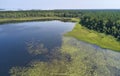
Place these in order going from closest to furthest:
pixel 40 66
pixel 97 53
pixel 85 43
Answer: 1. pixel 40 66
2. pixel 97 53
3. pixel 85 43

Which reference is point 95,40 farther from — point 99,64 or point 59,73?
point 59,73

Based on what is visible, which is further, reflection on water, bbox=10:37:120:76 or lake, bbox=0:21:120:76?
lake, bbox=0:21:120:76

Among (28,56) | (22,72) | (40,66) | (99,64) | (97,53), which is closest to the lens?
(22,72)

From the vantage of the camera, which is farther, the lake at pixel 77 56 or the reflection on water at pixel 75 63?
the lake at pixel 77 56

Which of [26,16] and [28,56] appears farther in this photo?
[26,16]

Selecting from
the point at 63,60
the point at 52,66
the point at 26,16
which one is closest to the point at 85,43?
the point at 63,60

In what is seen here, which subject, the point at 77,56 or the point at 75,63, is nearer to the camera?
the point at 75,63

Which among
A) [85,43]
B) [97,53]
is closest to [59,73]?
[97,53]
